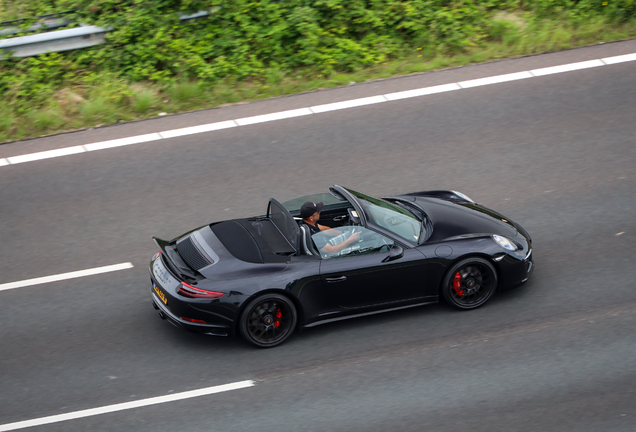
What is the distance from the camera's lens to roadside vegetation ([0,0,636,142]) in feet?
43.0

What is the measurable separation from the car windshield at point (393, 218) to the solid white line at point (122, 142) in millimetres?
4696

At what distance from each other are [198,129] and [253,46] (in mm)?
2773

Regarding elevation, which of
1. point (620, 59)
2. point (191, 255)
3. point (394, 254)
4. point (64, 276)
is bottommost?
point (64, 276)

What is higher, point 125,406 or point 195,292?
point 195,292

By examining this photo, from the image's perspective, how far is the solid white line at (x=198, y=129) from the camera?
12.0 m

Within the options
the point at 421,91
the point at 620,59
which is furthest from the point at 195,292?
the point at 620,59

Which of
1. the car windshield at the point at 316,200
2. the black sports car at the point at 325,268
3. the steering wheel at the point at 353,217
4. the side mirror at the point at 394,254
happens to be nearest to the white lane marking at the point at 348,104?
the car windshield at the point at 316,200

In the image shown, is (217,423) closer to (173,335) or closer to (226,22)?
(173,335)

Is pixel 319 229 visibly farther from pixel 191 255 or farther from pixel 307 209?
pixel 191 255

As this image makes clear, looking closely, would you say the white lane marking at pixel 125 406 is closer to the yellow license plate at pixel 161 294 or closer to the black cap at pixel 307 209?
the yellow license plate at pixel 161 294

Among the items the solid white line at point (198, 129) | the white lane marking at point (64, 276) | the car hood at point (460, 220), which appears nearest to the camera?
the car hood at point (460, 220)

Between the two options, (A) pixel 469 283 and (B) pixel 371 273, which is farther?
(A) pixel 469 283

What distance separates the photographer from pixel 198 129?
12.1 m

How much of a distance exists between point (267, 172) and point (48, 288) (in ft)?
11.7
